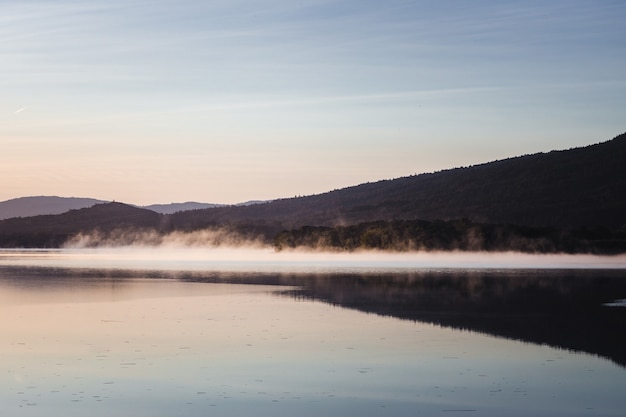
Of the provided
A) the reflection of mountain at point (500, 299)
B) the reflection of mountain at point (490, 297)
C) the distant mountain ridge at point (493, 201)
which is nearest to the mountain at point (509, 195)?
the distant mountain ridge at point (493, 201)

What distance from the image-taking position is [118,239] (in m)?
195

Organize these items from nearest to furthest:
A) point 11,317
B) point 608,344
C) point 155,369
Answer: point 155,369 < point 608,344 < point 11,317

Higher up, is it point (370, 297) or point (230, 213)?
point (230, 213)

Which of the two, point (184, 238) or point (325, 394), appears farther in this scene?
point (184, 238)

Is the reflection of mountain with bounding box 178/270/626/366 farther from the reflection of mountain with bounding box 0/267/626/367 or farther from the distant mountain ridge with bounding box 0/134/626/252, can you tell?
the distant mountain ridge with bounding box 0/134/626/252

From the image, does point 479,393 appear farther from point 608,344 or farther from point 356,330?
point 356,330

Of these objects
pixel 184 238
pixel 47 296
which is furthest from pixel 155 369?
pixel 184 238

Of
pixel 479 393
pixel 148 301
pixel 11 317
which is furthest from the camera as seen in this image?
pixel 148 301

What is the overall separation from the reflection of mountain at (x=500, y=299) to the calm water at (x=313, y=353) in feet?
0.25

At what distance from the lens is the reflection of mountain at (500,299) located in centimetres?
2352

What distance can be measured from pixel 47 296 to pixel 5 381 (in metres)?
18.9

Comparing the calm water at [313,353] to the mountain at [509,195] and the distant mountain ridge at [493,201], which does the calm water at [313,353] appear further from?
the mountain at [509,195]

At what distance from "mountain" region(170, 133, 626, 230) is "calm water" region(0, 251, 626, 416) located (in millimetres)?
75570

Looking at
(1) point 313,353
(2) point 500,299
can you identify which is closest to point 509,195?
(2) point 500,299
